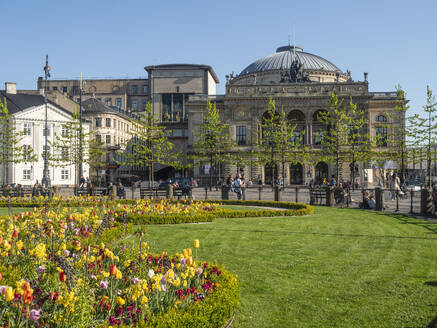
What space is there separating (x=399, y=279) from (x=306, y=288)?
82.6 inches

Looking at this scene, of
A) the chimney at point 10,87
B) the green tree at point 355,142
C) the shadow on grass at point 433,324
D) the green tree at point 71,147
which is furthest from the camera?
the chimney at point 10,87

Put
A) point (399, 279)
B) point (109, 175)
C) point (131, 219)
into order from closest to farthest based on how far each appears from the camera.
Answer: point (399, 279)
point (131, 219)
point (109, 175)

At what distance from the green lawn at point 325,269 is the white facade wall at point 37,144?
1569 inches

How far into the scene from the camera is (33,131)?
50.7 metres

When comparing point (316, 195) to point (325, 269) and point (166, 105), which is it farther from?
point (166, 105)

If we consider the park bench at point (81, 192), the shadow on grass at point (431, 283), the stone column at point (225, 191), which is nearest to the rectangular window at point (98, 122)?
the park bench at point (81, 192)

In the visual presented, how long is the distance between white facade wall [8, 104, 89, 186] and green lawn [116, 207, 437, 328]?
39.9 m

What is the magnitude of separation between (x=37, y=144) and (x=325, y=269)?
49372mm

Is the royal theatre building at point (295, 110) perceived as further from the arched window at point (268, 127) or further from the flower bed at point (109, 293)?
the flower bed at point (109, 293)

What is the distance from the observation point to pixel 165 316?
502cm

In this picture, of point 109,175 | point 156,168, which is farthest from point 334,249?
point 156,168

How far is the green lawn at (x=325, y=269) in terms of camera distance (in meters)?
6.46

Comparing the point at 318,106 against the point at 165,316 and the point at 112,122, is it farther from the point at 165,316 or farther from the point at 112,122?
the point at 165,316

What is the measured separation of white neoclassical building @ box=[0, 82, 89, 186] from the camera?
160 ft
